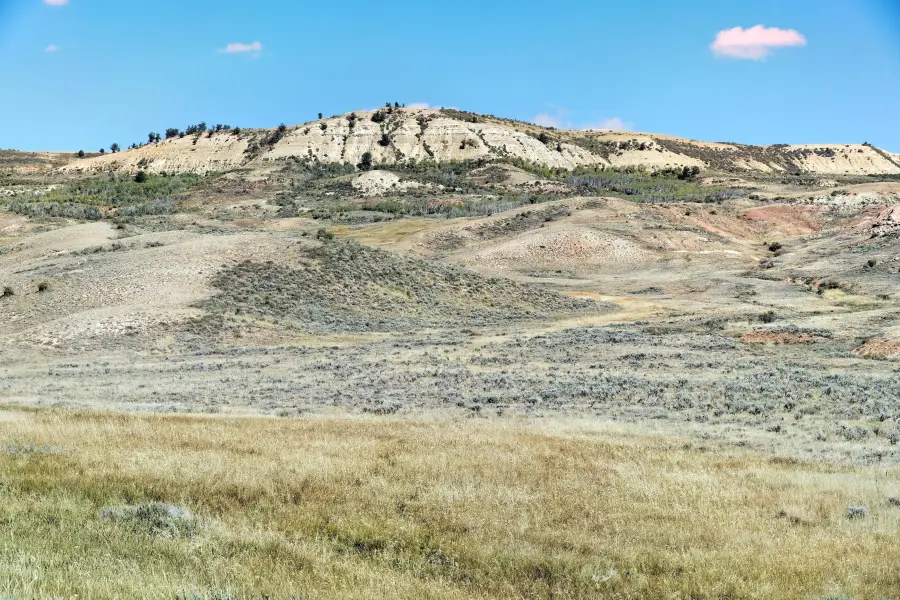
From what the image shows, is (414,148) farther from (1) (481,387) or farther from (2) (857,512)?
(2) (857,512)

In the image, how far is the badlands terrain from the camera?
24.0 feet

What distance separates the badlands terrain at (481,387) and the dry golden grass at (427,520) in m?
0.06

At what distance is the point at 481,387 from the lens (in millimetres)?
24094

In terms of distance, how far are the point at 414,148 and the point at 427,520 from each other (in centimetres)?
13637

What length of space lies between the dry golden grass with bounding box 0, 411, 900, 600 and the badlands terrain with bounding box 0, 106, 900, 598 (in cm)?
6

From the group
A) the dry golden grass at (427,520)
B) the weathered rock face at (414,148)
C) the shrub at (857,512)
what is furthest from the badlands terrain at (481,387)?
the weathered rock face at (414,148)

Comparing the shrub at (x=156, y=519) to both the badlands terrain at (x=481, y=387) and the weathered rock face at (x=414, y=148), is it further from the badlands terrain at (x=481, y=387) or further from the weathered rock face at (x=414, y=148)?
the weathered rock face at (x=414, y=148)

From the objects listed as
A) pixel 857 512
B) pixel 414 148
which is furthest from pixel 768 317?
pixel 414 148

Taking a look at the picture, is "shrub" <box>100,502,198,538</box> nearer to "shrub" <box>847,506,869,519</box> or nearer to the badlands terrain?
the badlands terrain

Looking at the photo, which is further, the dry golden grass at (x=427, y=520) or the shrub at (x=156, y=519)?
the shrub at (x=156, y=519)

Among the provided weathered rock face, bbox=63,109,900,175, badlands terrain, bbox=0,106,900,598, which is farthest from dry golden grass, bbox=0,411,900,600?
weathered rock face, bbox=63,109,900,175

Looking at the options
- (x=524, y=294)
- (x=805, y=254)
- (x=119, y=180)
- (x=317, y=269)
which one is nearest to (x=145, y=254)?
(x=317, y=269)

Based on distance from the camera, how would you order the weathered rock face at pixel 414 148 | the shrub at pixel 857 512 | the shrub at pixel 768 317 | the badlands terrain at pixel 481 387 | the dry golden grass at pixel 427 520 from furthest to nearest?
the weathered rock face at pixel 414 148 < the shrub at pixel 768 317 < the shrub at pixel 857 512 < the badlands terrain at pixel 481 387 < the dry golden grass at pixel 427 520

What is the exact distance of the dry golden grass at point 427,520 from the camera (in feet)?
20.7
